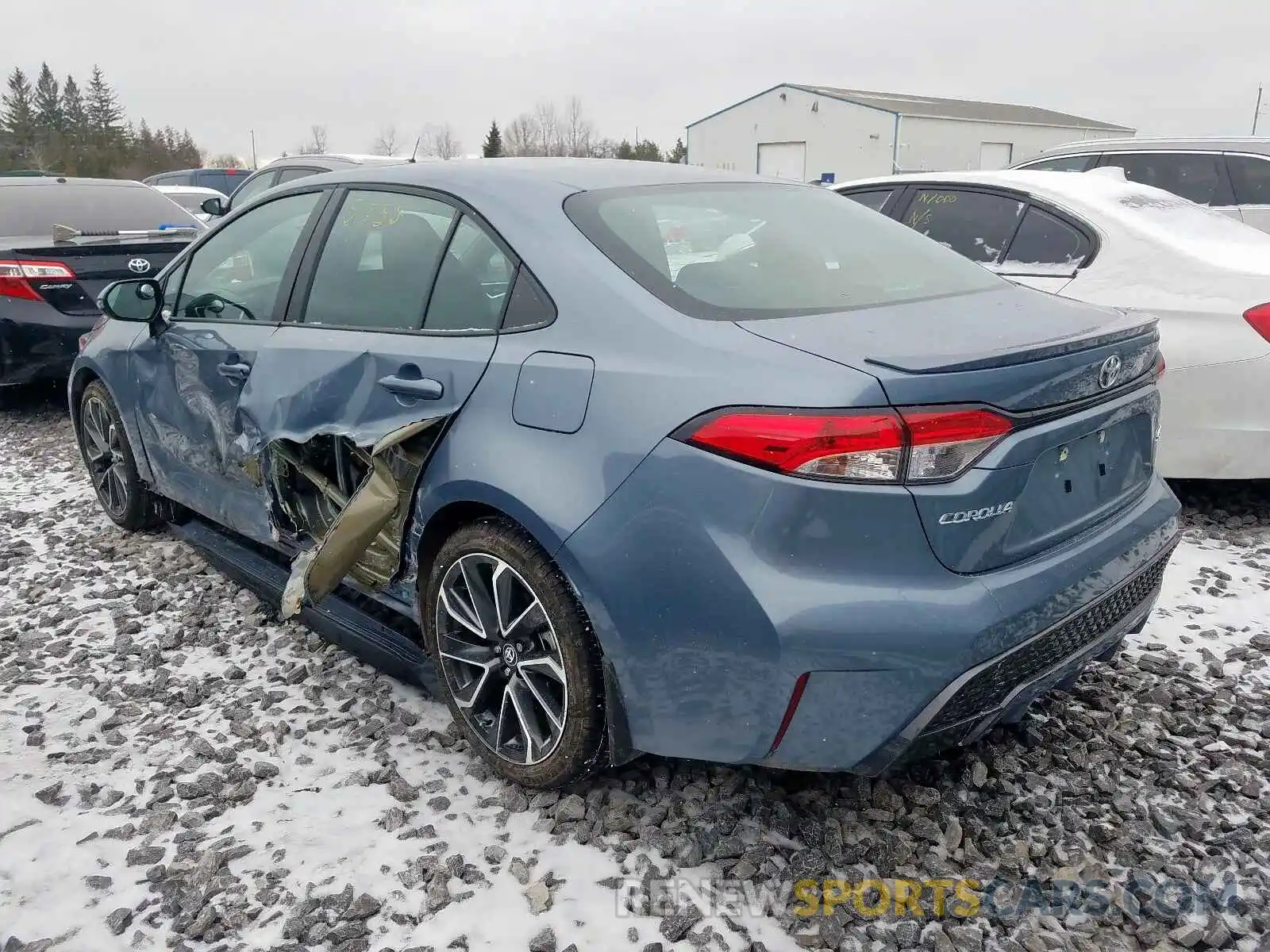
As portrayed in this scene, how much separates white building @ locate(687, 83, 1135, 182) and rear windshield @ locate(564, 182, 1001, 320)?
29.4 metres

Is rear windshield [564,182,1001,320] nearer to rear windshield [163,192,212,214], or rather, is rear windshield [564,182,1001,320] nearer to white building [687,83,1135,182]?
rear windshield [163,192,212,214]

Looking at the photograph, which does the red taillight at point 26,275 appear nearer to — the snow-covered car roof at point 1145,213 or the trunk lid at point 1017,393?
the snow-covered car roof at point 1145,213

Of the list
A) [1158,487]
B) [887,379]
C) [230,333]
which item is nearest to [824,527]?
[887,379]

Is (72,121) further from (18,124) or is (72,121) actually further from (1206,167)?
(1206,167)

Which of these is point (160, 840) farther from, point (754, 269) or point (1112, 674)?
point (1112, 674)

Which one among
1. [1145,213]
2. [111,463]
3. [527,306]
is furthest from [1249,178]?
[111,463]

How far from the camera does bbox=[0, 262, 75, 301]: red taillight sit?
618 centimetres

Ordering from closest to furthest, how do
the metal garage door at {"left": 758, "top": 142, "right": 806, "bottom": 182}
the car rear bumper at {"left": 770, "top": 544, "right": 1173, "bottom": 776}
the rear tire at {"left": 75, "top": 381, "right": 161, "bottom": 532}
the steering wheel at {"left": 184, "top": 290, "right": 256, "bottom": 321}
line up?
the car rear bumper at {"left": 770, "top": 544, "right": 1173, "bottom": 776}, the steering wheel at {"left": 184, "top": 290, "right": 256, "bottom": 321}, the rear tire at {"left": 75, "top": 381, "right": 161, "bottom": 532}, the metal garage door at {"left": 758, "top": 142, "right": 806, "bottom": 182}

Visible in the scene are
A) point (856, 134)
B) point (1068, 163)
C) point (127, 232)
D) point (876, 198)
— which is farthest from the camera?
point (856, 134)

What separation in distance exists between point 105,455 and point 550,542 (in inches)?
132

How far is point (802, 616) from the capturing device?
6.46ft

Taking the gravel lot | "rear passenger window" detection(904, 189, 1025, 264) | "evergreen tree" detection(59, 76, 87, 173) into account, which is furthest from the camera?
"evergreen tree" detection(59, 76, 87, 173)

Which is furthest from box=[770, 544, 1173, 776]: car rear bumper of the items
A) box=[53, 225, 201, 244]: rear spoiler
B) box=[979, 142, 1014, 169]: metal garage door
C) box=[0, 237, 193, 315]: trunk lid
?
box=[979, 142, 1014, 169]: metal garage door

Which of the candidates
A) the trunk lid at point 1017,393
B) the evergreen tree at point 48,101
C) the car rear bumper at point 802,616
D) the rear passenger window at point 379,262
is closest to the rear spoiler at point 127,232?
the rear passenger window at point 379,262
